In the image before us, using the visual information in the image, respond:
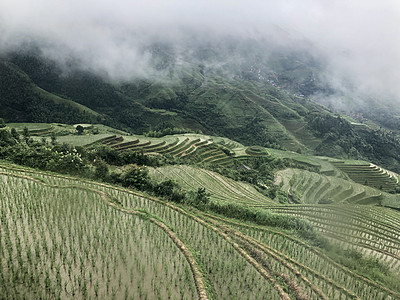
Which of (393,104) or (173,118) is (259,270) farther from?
(393,104)

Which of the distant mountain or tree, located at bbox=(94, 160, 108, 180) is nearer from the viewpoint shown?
tree, located at bbox=(94, 160, 108, 180)

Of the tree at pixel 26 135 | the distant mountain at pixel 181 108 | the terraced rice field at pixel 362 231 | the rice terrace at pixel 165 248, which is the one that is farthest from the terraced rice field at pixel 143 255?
the distant mountain at pixel 181 108

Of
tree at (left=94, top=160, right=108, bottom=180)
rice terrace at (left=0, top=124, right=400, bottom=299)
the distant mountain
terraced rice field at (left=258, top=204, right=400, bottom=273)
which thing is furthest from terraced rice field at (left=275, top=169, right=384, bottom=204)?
the distant mountain

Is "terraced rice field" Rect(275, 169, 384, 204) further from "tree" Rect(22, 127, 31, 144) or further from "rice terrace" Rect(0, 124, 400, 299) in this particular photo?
"tree" Rect(22, 127, 31, 144)

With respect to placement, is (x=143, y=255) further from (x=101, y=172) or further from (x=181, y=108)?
(x=181, y=108)

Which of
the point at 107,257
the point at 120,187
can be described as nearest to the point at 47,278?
the point at 107,257

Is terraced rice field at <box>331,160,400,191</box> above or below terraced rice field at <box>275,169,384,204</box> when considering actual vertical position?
above

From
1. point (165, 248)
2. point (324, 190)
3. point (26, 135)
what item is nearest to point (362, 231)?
point (165, 248)

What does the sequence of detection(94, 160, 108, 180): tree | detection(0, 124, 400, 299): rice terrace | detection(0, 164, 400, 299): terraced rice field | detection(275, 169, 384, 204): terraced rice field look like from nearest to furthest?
detection(0, 164, 400, 299): terraced rice field → detection(0, 124, 400, 299): rice terrace → detection(94, 160, 108, 180): tree → detection(275, 169, 384, 204): terraced rice field
